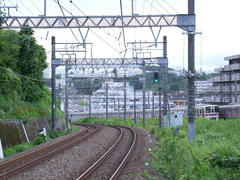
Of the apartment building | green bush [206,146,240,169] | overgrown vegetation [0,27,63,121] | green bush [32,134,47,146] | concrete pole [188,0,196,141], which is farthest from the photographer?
the apartment building

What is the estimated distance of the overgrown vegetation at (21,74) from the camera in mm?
24750

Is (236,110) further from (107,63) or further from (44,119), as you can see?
(44,119)

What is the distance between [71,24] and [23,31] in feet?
50.3

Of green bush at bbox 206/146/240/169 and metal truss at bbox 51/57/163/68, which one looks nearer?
green bush at bbox 206/146/240/169

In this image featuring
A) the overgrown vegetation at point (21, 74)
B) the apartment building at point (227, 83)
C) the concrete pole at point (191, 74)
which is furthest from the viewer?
the apartment building at point (227, 83)

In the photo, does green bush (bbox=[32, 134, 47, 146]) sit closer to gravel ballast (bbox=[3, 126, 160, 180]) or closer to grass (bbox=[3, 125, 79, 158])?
grass (bbox=[3, 125, 79, 158])

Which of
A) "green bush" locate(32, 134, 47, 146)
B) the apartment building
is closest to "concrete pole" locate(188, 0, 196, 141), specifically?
"green bush" locate(32, 134, 47, 146)

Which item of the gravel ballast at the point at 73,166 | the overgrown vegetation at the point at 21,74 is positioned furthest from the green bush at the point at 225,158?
the overgrown vegetation at the point at 21,74

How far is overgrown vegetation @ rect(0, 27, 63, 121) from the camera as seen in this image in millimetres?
24750

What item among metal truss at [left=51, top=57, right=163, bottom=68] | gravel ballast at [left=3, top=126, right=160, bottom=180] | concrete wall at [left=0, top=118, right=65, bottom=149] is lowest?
gravel ballast at [left=3, top=126, right=160, bottom=180]

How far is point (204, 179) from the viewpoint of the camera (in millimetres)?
9188

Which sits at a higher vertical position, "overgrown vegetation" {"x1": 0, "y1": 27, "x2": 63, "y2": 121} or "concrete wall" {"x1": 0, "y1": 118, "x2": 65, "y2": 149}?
"overgrown vegetation" {"x1": 0, "y1": 27, "x2": 63, "y2": 121}

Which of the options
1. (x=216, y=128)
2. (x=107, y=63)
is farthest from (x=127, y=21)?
(x=107, y=63)

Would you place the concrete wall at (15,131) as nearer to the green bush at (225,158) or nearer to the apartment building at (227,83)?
the green bush at (225,158)
